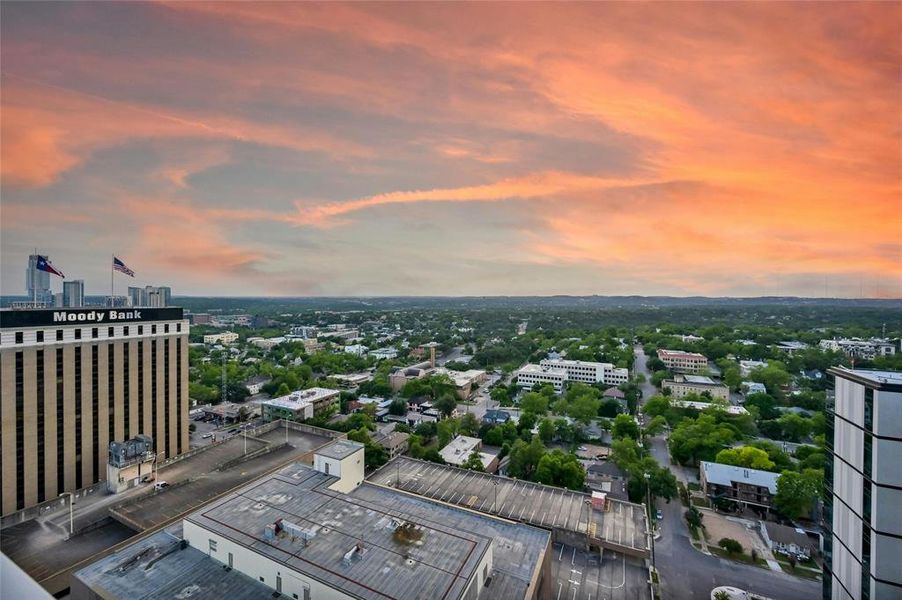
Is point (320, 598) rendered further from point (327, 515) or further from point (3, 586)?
point (3, 586)

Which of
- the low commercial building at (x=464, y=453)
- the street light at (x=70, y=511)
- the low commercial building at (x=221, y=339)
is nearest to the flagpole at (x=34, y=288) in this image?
the street light at (x=70, y=511)

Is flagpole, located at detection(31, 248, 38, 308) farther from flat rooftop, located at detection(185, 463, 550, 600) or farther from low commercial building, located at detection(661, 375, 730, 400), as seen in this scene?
low commercial building, located at detection(661, 375, 730, 400)

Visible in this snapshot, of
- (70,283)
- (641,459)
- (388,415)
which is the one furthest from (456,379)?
(70,283)

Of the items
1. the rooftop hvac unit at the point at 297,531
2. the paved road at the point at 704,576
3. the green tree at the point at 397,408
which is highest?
the rooftop hvac unit at the point at 297,531

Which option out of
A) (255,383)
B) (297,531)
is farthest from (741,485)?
(255,383)

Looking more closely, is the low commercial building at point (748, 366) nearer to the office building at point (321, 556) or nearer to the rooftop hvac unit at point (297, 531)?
the office building at point (321, 556)
